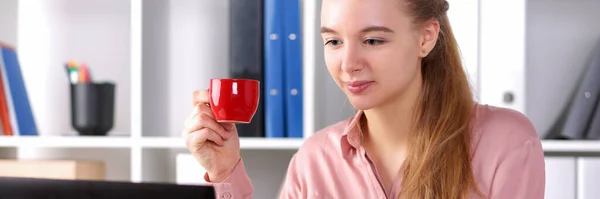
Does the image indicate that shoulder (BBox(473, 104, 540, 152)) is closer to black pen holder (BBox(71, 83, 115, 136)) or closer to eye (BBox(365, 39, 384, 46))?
eye (BBox(365, 39, 384, 46))

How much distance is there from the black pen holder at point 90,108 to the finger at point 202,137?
1.07m

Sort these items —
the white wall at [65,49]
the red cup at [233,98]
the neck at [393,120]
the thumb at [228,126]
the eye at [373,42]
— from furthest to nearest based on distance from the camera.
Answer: the white wall at [65,49]
the neck at [393,120]
the eye at [373,42]
the thumb at [228,126]
the red cup at [233,98]

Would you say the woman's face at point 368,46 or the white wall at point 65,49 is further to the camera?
the white wall at point 65,49

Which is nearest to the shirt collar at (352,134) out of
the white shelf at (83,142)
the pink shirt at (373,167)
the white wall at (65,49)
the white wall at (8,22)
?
the pink shirt at (373,167)

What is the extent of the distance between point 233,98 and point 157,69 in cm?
127

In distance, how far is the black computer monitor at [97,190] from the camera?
628 millimetres

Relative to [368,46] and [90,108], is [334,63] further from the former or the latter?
[90,108]

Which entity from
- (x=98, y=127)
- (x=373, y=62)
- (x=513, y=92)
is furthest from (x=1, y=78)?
(x=513, y=92)

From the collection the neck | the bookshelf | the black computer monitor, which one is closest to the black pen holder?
the bookshelf

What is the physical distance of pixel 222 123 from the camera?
1217 millimetres

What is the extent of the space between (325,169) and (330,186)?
43 millimetres

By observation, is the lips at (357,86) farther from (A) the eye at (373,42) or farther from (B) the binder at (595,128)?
(B) the binder at (595,128)

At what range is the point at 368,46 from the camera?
52.7 inches

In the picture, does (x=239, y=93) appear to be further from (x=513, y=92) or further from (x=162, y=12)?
(x=162, y=12)
